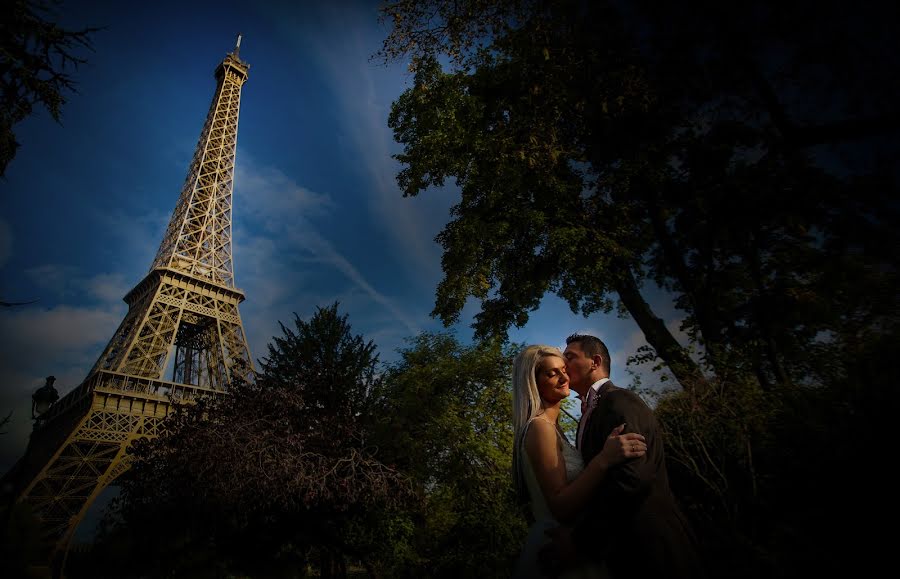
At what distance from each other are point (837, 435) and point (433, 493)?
10.4 metres

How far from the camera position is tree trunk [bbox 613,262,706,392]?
26.9 feet

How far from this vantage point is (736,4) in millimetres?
4723

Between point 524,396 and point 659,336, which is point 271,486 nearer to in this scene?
point 659,336

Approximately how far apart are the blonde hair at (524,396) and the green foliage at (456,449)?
8830mm

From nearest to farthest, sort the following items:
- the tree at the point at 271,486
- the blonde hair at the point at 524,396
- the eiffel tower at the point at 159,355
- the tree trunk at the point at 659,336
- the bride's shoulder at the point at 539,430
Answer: the bride's shoulder at the point at 539,430 < the blonde hair at the point at 524,396 < the tree trunk at the point at 659,336 < the tree at the point at 271,486 < the eiffel tower at the point at 159,355

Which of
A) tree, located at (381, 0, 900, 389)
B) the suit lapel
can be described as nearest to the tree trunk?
tree, located at (381, 0, 900, 389)

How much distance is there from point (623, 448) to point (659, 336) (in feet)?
27.7

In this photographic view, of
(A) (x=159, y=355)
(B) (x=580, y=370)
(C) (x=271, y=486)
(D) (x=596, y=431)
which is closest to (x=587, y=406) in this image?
(B) (x=580, y=370)

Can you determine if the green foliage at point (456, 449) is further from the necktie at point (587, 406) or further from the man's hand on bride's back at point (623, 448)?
the man's hand on bride's back at point (623, 448)

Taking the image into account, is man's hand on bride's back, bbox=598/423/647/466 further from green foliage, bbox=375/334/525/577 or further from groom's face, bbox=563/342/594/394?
green foliage, bbox=375/334/525/577

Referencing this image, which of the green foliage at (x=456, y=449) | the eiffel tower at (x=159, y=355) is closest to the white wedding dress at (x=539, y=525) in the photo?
the green foliage at (x=456, y=449)

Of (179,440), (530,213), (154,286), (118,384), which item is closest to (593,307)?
(530,213)

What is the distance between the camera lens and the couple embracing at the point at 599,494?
1.87 metres

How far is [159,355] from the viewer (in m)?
24.6
